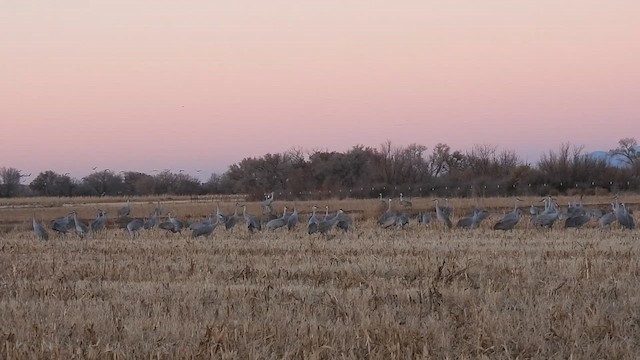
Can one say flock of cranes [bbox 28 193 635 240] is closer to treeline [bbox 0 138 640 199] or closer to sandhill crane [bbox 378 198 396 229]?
sandhill crane [bbox 378 198 396 229]

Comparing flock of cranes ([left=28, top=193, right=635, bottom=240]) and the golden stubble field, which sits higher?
flock of cranes ([left=28, top=193, right=635, bottom=240])

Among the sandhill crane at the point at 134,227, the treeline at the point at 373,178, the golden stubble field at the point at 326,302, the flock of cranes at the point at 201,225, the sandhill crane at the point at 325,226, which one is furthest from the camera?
the treeline at the point at 373,178

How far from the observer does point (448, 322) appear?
819 centimetres

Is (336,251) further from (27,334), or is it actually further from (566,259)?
(27,334)

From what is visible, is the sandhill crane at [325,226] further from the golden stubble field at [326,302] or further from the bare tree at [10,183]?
the bare tree at [10,183]

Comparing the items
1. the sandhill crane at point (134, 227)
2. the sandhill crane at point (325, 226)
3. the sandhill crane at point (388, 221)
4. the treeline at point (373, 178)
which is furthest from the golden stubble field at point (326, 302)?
the treeline at point (373, 178)

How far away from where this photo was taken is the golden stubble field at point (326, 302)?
720 cm

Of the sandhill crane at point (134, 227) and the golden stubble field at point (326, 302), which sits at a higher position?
the sandhill crane at point (134, 227)

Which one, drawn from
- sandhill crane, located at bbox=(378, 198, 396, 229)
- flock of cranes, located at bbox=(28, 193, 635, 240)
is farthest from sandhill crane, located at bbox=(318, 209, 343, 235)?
sandhill crane, located at bbox=(378, 198, 396, 229)

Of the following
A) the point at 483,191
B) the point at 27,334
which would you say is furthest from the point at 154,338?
the point at 483,191

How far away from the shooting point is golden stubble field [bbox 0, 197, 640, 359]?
23.6 feet

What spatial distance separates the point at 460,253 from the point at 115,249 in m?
7.24

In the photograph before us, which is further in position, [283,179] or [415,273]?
[283,179]

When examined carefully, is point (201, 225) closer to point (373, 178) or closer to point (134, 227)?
point (134, 227)
